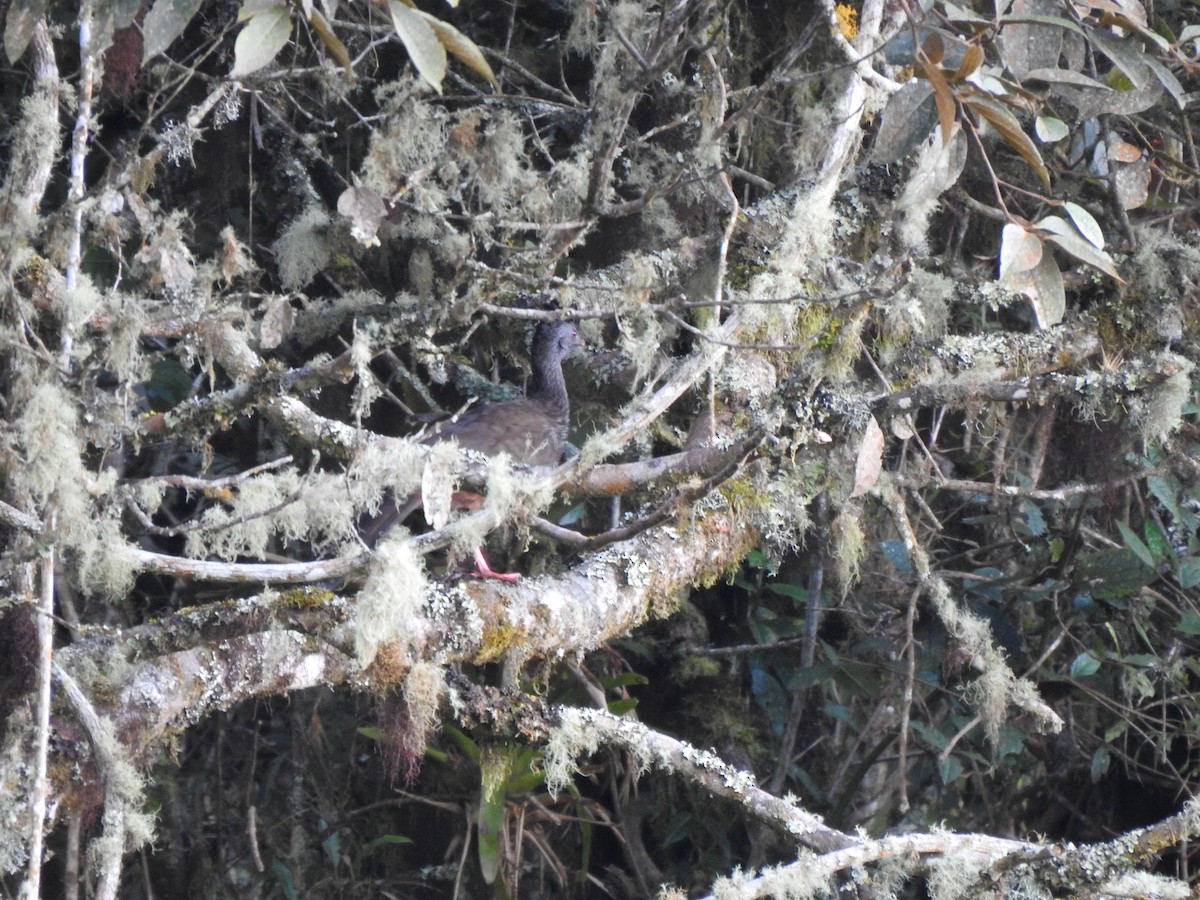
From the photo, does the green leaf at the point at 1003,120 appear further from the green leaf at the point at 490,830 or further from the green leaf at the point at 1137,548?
the green leaf at the point at 490,830

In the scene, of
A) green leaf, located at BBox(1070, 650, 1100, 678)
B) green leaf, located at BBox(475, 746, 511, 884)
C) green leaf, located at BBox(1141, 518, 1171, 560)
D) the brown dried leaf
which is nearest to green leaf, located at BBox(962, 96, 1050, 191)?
the brown dried leaf

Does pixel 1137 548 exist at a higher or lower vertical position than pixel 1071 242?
lower

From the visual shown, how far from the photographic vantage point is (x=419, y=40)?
1.86 m

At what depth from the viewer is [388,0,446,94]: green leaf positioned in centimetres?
184

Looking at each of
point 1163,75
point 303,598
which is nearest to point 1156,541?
point 1163,75

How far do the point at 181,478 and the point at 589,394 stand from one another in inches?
101

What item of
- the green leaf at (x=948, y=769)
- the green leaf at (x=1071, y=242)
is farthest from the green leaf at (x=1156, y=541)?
the green leaf at (x=1071, y=242)

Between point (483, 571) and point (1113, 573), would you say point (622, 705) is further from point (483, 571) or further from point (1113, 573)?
point (1113, 573)

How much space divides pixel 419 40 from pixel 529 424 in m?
2.43

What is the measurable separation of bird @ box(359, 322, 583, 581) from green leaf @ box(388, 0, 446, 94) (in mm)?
1913

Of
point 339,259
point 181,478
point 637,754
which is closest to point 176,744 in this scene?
point 181,478

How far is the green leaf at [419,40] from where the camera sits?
6.02 ft

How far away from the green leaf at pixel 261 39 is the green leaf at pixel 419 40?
163 millimetres

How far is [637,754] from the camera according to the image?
9.42 feet
